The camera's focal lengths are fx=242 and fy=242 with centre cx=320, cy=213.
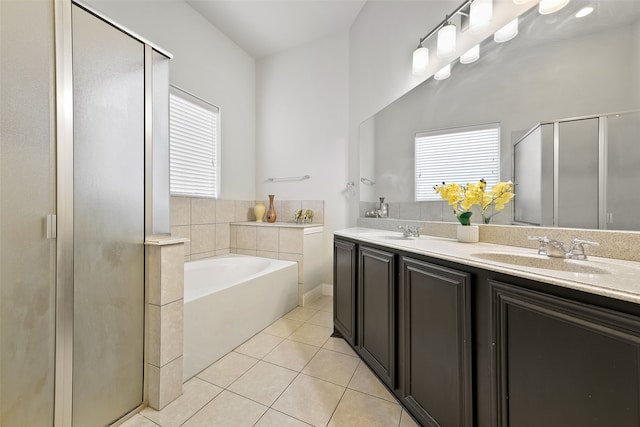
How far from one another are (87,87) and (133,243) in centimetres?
75

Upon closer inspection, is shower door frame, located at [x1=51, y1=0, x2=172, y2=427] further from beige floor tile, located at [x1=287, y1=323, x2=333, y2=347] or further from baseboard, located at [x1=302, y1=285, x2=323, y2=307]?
baseboard, located at [x1=302, y1=285, x2=323, y2=307]

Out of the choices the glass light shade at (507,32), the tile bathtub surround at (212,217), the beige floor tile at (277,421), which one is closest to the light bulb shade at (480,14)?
the glass light shade at (507,32)

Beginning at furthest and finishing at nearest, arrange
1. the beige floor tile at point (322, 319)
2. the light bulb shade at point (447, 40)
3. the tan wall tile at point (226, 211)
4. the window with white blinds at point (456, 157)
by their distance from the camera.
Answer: the tan wall tile at point (226, 211) → the beige floor tile at point (322, 319) → the light bulb shade at point (447, 40) → the window with white blinds at point (456, 157)

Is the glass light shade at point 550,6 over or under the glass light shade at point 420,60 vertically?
under

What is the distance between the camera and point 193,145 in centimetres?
271

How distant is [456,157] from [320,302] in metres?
2.07

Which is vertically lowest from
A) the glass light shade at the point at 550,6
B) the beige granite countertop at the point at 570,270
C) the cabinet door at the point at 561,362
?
the cabinet door at the point at 561,362

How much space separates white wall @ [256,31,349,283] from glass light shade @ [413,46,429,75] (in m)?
1.13

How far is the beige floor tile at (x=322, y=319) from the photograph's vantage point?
2.27m

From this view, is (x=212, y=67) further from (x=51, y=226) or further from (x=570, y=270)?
(x=570, y=270)

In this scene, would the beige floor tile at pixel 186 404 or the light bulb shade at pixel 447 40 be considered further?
the light bulb shade at pixel 447 40

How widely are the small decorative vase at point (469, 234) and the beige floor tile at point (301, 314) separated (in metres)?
1.63

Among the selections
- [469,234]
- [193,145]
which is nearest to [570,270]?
[469,234]

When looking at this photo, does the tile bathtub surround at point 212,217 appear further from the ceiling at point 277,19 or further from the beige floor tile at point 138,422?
the ceiling at point 277,19
